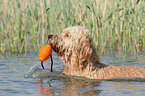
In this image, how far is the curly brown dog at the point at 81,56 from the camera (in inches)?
271

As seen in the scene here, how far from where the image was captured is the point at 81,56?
6922mm

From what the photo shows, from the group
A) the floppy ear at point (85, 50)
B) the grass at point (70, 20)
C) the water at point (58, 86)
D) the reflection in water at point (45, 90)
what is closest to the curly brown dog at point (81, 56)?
the floppy ear at point (85, 50)

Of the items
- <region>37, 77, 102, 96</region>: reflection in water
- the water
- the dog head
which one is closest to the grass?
the water

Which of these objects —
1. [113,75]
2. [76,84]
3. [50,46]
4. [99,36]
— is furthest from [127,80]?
[99,36]

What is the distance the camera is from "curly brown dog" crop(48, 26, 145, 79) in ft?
22.5

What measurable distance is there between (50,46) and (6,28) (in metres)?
4.72

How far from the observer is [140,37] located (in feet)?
34.8

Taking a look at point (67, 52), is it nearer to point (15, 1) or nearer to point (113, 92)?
point (113, 92)

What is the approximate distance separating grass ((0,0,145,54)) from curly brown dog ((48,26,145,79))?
102 inches

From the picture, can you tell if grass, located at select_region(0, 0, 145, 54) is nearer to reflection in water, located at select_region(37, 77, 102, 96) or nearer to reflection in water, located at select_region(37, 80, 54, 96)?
reflection in water, located at select_region(37, 77, 102, 96)

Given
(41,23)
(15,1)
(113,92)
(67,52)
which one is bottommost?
(113,92)

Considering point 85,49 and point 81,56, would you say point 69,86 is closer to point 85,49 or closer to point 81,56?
point 81,56

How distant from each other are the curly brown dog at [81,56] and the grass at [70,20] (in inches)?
102

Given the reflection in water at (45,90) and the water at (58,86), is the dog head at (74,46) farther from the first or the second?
the reflection in water at (45,90)
